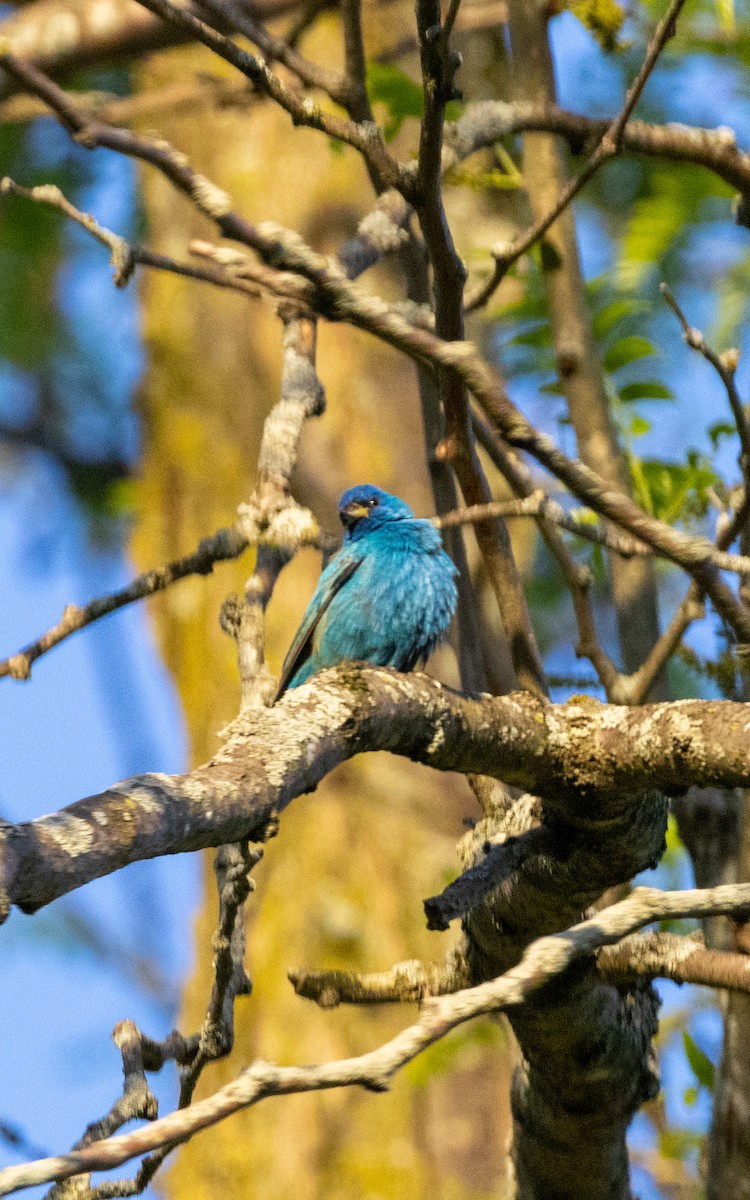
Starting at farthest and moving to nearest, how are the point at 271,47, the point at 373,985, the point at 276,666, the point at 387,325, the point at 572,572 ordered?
the point at 276,666 → the point at 572,572 → the point at 271,47 → the point at 373,985 → the point at 387,325

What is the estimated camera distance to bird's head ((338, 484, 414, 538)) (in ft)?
16.5

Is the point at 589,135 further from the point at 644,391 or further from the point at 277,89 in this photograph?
the point at 277,89

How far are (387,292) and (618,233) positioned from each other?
48.9 inches

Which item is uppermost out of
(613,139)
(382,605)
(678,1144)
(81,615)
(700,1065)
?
(613,139)

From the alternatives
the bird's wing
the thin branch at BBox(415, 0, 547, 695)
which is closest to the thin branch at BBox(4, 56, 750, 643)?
the thin branch at BBox(415, 0, 547, 695)

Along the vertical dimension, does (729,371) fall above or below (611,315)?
below

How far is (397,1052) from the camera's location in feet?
5.82

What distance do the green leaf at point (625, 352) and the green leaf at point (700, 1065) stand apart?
211 cm

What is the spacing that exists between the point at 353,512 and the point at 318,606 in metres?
0.64

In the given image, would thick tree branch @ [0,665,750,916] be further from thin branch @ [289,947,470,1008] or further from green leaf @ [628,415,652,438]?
green leaf @ [628,415,652,438]

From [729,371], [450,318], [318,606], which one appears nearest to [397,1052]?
[450,318]

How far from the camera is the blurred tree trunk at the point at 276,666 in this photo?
657 centimetres

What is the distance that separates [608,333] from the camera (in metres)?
4.68

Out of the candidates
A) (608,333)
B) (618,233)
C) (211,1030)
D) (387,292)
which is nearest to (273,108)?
(387,292)
